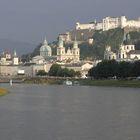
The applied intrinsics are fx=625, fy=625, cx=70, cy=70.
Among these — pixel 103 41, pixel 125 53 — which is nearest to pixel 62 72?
pixel 125 53

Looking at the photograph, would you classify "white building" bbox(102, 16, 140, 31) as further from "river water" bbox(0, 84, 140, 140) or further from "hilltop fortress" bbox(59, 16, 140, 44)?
"river water" bbox(0, 84, 140, 140)

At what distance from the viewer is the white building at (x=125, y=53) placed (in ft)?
Answer: 372

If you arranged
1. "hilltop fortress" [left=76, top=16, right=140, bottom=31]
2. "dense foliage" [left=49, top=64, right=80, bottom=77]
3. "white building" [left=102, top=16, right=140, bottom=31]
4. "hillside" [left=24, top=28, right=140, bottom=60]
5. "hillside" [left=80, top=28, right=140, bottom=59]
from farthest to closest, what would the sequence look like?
1. "hilltop fortress" [left=76, top=16, right=140, bottom=31]
2. "white building" [left=102, top=16, right=140, bottom=31]
3. "hillside" [left=24, top=28, right=140, bottom=60]
4. "hillside" [left=80, top=28, right=140, bottom=59]
5. "dense foliage" [left=49, top=64, right=80, bottom=77]

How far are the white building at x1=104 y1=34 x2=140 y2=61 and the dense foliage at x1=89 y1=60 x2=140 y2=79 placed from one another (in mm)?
30975

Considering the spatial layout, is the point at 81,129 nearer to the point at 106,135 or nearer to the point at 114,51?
the point at 106,135

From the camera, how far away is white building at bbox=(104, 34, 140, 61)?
113 metres

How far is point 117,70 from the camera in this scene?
74062 mm

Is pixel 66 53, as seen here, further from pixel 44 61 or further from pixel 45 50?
pixel 45 50

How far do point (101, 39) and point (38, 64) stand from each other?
17.4 metres

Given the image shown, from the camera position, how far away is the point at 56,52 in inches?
6029

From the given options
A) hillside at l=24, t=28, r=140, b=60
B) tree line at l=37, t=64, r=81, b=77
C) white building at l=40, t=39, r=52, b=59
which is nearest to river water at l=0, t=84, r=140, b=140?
tree line at l=37, t=64, r=81, b=77

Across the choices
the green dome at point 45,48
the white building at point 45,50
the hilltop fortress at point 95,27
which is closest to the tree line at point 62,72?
the hilltop fortress at point 95,27

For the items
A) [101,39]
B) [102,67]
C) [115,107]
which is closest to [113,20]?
[101,39]

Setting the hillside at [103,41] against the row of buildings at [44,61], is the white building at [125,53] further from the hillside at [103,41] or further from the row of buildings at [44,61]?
the row of buildings at [44,61]
